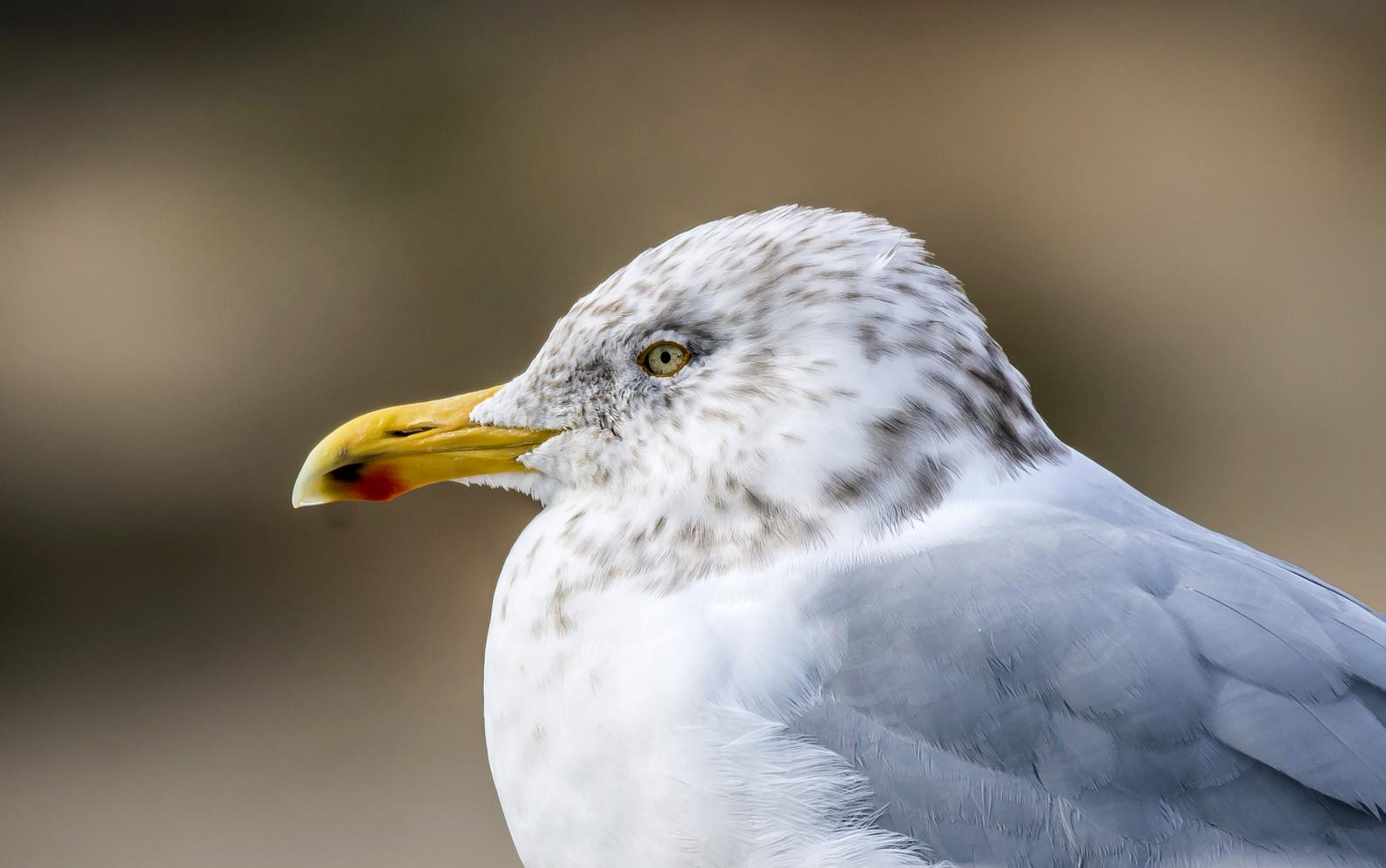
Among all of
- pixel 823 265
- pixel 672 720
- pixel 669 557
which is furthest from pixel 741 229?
pixel 672 720

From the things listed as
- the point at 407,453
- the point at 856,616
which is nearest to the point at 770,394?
the point at 856,616

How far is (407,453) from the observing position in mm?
881

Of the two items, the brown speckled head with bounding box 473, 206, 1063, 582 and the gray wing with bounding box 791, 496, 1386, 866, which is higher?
the brown speckled head with bounding box 473, 206, 1063, 582

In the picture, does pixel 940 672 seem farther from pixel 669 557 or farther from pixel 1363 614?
pixel 1363 614

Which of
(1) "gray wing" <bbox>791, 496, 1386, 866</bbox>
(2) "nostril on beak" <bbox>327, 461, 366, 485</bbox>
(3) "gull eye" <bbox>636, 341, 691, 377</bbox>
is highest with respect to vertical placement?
(3) "gull eye" <bbox>636, 341, 691, 377</bbox>

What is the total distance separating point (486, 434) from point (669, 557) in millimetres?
183

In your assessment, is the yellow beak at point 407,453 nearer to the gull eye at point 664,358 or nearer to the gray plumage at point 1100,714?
the gull eye at point 664,358

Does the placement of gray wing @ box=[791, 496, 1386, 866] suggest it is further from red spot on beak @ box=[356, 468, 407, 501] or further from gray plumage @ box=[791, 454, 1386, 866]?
red spot on beak @ box=[356, 468, 407, 501]

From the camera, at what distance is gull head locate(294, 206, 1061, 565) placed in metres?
0.78

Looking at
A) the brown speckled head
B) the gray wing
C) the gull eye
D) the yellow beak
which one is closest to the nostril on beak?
the yellow beak

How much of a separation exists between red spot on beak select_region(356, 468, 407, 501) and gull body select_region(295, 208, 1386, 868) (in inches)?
0.7

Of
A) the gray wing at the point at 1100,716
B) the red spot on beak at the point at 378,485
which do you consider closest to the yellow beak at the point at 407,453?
the red spot on beak at the point at 378,485

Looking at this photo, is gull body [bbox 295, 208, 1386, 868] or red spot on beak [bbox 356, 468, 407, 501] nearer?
gull body [bbox 295, 208, 1386, 868]

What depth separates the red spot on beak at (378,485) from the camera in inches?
35.2
